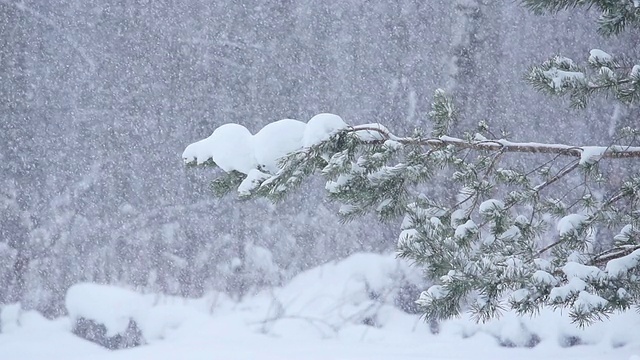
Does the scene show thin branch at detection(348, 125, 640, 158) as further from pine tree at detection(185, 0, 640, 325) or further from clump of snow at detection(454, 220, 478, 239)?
clump of snow at detection(454, 220, 478, 239)

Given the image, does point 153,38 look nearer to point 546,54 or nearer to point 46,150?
point 46,150

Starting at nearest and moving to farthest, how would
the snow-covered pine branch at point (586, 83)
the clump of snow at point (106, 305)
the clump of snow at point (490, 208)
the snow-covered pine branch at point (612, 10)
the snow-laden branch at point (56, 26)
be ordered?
the snow-covered pine branch at point (612, 10) < the snow-covered pine branch at point (586, 83) < the clump of snow at point (490, 208) < the clump of snow at point (106, 305) < the snow-laden branch at point (56, 26)

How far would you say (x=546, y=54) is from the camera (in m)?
6.21

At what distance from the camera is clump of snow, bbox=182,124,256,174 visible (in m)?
1.79

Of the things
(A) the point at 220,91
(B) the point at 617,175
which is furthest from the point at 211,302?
(B) the point at 617,175

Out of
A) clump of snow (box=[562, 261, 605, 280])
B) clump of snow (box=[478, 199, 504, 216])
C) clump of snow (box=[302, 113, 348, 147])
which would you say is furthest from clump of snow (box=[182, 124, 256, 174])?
clump of snow (box=[562, 261, 605, 280])

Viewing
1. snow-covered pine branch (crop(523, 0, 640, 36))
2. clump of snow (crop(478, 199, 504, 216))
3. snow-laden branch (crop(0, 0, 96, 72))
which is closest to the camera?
snow-covered pine branch (crop(523, 0, 640, 36))

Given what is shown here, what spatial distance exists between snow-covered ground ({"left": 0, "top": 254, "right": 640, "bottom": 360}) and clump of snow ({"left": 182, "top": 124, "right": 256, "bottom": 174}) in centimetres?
398

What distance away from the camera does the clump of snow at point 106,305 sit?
20.6ft

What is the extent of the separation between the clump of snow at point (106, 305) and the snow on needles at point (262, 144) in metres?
4.88

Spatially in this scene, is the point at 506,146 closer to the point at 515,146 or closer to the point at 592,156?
the point at 515,146

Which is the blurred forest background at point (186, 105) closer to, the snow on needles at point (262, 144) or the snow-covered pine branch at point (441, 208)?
the snow-covered pine branch at point (441, 208)

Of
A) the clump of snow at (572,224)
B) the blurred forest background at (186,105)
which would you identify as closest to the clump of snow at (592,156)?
the clump of snow at (572,224)

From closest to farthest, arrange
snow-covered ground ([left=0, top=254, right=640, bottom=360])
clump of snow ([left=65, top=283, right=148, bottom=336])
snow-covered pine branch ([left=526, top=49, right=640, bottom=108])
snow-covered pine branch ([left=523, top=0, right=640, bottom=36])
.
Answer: snow-covered pine branch ([left=523, top=0, right=640, bottom=36]), snow-covered pine branch ([left=526, top=49, right=640, bottom=108]), snow-covered ground ([left=0, top=254, right=640, bottom=360]), clump of snow ([left=65, top=283, right=148, bottom=336])
